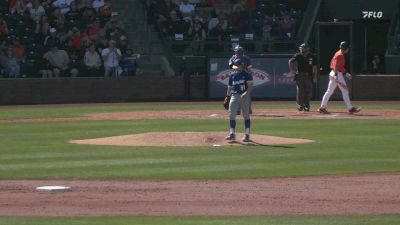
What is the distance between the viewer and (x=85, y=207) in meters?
13.0

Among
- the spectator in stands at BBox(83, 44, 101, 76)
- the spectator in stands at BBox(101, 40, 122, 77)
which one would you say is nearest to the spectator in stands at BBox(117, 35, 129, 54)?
the spectator in stands at BBox(101, 40, 122, 77)

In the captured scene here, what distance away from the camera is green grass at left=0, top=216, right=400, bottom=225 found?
38.0ft

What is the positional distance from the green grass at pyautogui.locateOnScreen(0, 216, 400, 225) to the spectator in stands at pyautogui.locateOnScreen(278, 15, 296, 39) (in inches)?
1085

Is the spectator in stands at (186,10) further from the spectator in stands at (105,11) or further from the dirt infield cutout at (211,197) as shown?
the dirt infield cutout at (211,197)

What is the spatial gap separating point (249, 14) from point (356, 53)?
4.61 metres

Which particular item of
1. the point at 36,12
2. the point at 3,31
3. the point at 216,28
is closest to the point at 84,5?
the point at 36,12

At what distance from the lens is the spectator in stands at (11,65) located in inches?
1395

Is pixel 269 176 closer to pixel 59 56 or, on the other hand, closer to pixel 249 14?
pixel 59 56

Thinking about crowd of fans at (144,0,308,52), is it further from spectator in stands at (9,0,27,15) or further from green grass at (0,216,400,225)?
green grass at (0,216,400,225)

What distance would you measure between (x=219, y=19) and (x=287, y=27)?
102 inches

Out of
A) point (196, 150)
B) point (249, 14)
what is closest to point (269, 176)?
point (196, 150)

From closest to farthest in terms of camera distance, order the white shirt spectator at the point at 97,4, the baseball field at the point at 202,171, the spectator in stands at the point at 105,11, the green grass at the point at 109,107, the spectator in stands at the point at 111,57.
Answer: the baseball field at the point at 202,171 < the green grass at the point at 109,107 < the spectator in stands at the point at 111,57 < the spectator in stands at the point at 105,11 < the white shirt spectator at the point at 97,4

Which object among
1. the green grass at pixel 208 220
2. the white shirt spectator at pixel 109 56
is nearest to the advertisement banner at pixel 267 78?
the white shirt spectator at pixel 109 56

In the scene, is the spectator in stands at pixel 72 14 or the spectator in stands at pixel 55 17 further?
the spectator in stands at pixel 72 14
